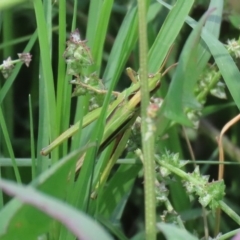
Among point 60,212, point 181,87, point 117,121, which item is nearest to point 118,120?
point 117,121

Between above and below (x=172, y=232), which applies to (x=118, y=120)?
above

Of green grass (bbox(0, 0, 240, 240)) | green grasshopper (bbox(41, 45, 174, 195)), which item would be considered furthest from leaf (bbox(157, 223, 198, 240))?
green grasshopper (bbox(41, 45, 174, 195))

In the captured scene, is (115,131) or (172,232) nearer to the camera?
(172,232)

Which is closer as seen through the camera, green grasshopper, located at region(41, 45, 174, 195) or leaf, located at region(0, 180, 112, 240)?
leaf, located at region(0, 180, 112, 240)

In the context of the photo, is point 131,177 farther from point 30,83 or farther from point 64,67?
point 30,83

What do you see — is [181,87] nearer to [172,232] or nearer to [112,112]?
[172,232]

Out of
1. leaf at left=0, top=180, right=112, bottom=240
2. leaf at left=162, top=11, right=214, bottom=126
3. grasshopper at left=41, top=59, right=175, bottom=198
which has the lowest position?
leaf at left=0, top=180, right=112, bottom=240

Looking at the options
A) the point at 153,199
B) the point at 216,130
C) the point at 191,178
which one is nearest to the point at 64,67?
the point at 191,178

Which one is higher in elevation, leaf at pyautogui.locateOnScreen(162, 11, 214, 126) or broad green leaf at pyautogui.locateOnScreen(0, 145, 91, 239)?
leaf at pyautogui.locateOnScreen(162, 11, 214, 126)

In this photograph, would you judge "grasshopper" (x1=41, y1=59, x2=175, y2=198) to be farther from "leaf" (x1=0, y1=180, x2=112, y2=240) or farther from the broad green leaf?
"leaf" (x1=0, y1=180, x2=112, y2=240)

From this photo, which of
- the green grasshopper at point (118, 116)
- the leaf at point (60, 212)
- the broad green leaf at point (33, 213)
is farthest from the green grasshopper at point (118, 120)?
the leaf at point (60, 212)
